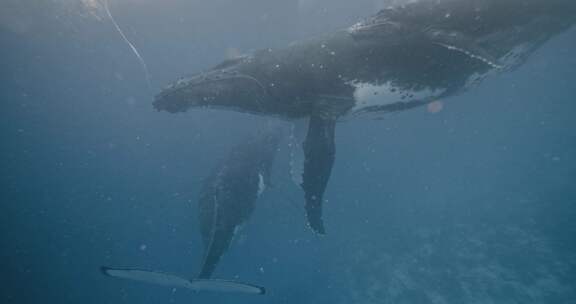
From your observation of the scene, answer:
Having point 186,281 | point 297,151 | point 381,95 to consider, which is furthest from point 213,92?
point 186,281

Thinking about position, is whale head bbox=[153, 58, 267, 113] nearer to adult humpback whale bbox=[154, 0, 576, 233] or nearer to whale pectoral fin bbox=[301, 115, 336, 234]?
adult humpback whale bbox=[154, 0, 576, 233]

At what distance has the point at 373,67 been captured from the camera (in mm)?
6395

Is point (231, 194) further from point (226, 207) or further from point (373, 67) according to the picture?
point (373, 67)

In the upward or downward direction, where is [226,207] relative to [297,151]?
downward

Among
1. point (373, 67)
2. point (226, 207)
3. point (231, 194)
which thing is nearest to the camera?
point (373, 67)

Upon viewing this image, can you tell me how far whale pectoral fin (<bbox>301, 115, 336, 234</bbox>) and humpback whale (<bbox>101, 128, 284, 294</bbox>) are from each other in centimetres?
240

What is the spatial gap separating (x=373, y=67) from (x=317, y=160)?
204 cm

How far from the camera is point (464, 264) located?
1672 centimetres

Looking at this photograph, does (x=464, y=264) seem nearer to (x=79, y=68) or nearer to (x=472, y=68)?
(x=472, y=68)

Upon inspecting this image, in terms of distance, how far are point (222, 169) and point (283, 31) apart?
53.8ft

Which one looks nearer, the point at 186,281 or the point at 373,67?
the point at 373,67

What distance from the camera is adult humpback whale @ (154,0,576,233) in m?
5.98

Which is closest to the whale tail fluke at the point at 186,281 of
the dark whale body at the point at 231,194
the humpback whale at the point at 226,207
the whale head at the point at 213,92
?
the humpback whale at the point at 226,207

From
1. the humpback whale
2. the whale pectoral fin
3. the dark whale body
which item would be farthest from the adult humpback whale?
the dark whale body
